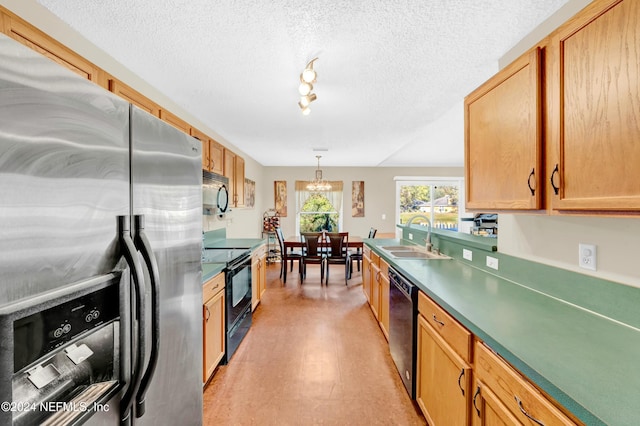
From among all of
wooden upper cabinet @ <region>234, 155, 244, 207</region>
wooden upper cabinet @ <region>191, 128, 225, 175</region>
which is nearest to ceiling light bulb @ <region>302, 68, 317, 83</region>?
wooden upper cabinet @ <region>191, 128, 225, 175</region>

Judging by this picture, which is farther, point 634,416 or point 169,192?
point 169,192

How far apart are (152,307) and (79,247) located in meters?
0.28

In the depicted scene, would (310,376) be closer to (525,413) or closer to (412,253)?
(412,253)

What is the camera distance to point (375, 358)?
97.1 inches

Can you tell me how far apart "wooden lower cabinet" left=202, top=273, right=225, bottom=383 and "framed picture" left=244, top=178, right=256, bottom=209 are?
3095 mm

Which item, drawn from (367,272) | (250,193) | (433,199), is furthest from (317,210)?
(367,272)

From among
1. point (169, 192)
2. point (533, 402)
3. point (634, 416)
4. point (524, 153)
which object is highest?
point (524, 153)

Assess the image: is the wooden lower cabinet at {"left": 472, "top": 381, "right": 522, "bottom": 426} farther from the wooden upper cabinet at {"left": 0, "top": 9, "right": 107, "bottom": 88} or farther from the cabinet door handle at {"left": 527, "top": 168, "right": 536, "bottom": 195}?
the wooden upper cabinet at {"left": 0, "top": 9, "right": 107, "bottom": 88}

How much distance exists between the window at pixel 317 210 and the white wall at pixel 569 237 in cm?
508

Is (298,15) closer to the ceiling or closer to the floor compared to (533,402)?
closer to the ceiling

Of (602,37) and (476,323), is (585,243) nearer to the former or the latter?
(476,323)

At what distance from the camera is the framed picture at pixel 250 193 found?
5234mm

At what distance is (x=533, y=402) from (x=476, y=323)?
318 millimetres

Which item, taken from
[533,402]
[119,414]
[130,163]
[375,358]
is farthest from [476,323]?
[375,358]
